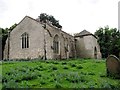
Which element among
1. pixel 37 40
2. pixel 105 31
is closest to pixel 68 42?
pixel 37 40

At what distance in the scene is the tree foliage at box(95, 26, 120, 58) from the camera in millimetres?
68500

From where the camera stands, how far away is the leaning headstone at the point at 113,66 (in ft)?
60.7

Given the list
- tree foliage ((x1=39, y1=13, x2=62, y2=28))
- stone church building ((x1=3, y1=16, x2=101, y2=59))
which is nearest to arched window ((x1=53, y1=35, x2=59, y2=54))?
stone church building ((x1=3, y1=16, x2=101, y2=59))

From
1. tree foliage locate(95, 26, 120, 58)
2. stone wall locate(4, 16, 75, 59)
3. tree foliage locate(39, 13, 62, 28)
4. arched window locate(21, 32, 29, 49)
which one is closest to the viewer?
stone wall locate(4, 16, 75, 59)

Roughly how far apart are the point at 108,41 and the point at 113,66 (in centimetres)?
5574

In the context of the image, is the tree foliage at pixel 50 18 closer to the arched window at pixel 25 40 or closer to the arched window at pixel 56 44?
the arched window at pixel 56 44

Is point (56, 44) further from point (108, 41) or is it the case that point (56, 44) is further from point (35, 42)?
point (108, 41)

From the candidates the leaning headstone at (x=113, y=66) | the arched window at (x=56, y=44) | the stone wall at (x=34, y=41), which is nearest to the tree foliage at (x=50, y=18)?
the stone wall at (x=34, y=41)

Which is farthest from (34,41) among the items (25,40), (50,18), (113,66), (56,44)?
(113,66)

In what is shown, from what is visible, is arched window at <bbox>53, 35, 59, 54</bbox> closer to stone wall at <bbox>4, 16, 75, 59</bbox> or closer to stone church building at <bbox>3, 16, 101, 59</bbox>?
stone church building at <bbox>3, 16, 101, 59</bbox>

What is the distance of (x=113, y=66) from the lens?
61.9 ft

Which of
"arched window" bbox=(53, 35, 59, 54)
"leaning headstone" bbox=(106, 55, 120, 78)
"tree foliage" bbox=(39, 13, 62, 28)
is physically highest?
"tree foliage" bbox=(39, 13, 62, 28)

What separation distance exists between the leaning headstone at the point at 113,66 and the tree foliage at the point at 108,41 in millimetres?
48442

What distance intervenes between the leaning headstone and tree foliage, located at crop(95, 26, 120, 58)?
48442 mm
